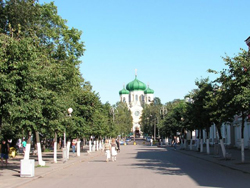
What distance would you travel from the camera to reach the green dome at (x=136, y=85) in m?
162

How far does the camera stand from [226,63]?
23.1 m

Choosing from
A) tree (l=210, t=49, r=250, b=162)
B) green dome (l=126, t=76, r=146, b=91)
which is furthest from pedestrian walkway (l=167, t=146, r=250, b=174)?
green dome (l=126, t=76, r=146, b=91)

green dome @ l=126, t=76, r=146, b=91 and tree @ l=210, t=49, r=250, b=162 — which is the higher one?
green dome @ l=126, t=76, r=146, b=91

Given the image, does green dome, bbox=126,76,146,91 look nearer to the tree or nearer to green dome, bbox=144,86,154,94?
green dome, bbox=144,86,154,94

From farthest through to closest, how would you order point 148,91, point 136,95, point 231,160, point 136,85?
point 136,95 < point 148,91 < point 136,85 < point 231,160

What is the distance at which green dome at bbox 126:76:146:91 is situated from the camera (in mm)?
161750

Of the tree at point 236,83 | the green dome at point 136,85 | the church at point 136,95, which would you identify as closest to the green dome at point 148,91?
the church at point 136,95

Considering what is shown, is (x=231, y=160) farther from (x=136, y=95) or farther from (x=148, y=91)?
(x=136, y=95)

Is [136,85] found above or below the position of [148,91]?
above

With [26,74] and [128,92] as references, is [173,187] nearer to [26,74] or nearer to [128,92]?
[26,74]

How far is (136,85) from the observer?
Answer: 161750 mm

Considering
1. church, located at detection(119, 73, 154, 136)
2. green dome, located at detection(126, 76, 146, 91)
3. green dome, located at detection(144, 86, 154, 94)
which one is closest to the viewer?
green dome, located at detection(126, 76, 146, 91)

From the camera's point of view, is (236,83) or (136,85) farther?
(136,85)

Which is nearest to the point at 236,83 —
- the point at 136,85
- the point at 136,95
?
the point at 136,85
